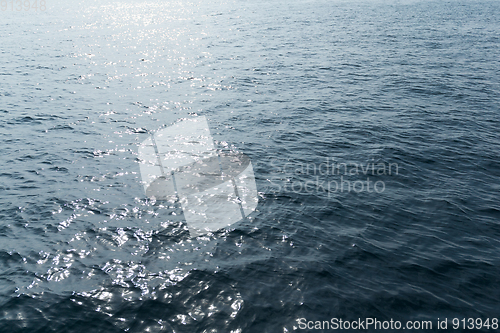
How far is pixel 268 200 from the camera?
21.6m

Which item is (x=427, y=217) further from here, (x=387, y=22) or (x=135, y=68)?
(x=387, y=22)

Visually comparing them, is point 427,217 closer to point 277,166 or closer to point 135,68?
point 277,166

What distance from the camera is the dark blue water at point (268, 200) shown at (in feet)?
47.7

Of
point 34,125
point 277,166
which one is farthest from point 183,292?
point 34,125

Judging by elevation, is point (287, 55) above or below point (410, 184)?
above

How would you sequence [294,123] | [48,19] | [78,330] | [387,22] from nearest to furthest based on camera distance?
[78,330] → [294,123] → [387,22] → [48,19]

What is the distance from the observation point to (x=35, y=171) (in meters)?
25.1

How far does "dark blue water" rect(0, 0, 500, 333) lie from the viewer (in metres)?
14.5

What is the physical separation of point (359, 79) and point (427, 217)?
94.4 ft

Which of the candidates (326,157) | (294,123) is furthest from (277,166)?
(294,123)

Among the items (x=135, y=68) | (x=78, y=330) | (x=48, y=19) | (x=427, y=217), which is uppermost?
(x=48, y=19)

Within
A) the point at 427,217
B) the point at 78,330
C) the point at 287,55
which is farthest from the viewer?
the point at 287,55

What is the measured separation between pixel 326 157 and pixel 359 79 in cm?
2240

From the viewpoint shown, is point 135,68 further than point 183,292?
Yes
